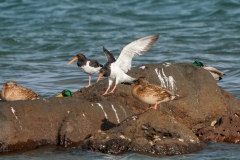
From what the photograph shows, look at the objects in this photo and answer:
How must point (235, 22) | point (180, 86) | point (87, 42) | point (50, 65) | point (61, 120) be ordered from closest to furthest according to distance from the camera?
point (61, 120) < point (180, 86) < point (50, 65) < point (87, 42) < point (235, 22)

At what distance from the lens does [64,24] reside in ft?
86.8

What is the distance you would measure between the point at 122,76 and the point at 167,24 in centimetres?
1563

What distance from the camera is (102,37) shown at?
23.3 m

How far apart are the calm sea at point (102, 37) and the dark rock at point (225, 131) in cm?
31

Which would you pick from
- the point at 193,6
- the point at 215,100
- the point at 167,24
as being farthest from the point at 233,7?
the point at 215,100

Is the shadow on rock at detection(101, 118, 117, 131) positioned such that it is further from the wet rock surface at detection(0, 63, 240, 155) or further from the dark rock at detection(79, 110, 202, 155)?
the dark rock at detection(79, 110, 202, 155)

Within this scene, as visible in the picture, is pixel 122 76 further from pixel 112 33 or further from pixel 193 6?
pixel 193 6

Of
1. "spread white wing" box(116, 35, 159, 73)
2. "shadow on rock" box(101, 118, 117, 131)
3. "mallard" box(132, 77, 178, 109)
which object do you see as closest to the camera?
"mallard" box(132, 77, 178, 109)

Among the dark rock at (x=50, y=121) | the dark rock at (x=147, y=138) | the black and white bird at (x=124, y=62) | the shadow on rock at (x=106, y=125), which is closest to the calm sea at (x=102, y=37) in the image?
the dark rock at (x=147, y=138)

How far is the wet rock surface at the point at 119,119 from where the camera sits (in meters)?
8.39

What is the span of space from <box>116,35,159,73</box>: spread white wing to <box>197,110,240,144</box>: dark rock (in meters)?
2.27

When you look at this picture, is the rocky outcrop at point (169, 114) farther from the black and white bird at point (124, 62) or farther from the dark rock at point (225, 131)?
the dark rock at point (225, 131)

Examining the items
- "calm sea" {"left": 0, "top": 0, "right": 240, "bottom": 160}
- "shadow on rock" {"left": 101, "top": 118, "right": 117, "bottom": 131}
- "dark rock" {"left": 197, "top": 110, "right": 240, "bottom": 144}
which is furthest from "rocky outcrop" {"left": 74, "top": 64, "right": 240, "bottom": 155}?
"shadow on rock" {"left": 101, "top": 118, "right": 117, "bottom": 131}

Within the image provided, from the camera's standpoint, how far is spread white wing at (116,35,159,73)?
11.0m
